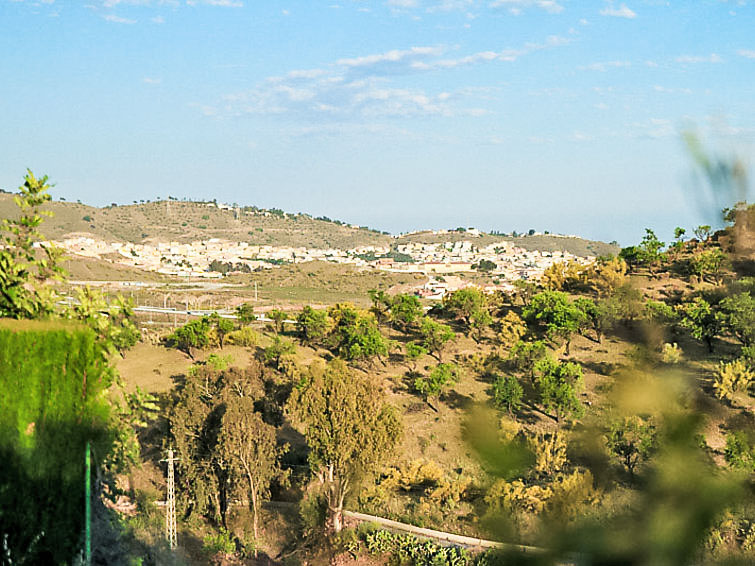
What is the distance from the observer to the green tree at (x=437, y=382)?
63.4 ft

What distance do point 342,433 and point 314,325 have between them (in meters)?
12.5

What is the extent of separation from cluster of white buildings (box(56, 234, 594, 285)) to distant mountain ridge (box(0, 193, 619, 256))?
145 inches

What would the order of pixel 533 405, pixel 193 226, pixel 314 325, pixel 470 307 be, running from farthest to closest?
pixel 193 226 → pixel 470 307 → pixel 314 325 → pixel 533 405

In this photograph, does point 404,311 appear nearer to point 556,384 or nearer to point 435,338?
point 435,338

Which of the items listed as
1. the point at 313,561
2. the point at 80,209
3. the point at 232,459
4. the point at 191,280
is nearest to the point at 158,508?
the point at 232,459

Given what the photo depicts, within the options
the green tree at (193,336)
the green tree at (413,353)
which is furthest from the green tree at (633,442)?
the green tree at (193,336)

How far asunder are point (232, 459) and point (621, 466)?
14.1 metres

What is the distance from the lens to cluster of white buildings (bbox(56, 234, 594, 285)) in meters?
70.9

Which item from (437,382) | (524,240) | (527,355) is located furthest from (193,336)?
(524,240)

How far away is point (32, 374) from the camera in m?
4.07

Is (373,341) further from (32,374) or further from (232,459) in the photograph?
(32,374)

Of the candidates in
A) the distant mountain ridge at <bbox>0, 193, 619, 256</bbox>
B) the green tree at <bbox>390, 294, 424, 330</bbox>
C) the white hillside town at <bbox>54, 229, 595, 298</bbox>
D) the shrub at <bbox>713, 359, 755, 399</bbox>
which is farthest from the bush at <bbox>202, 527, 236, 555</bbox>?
the distant mountain ridge at <bbox>0, 193, 619, 256</bbox>

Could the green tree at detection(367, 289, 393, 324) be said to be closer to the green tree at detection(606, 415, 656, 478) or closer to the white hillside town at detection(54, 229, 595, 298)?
the white hillside town at detection(54, 229, 595, 298)

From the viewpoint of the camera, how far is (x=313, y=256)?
93.2 meters
